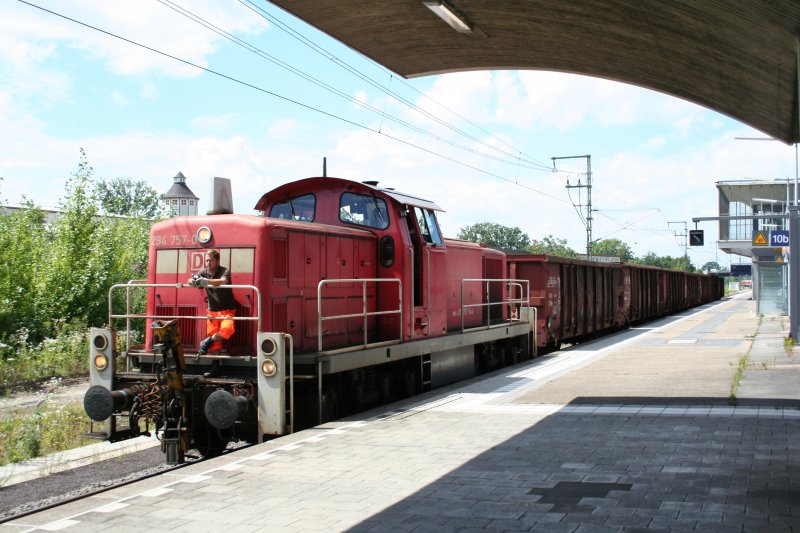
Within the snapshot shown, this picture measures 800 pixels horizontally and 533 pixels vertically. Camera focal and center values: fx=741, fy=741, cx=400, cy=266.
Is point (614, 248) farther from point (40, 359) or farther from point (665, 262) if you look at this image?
point (40, 359)

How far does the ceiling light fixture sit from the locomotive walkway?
440cm

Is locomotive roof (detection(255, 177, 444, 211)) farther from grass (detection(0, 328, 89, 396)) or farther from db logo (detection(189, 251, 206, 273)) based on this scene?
grass (detection(0, 328, 89, 396))

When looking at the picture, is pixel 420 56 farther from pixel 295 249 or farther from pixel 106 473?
pixel 106 473

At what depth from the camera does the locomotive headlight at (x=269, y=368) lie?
7922 mm

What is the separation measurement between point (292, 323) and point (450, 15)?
13.3 feet

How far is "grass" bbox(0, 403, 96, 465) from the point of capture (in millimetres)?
9273

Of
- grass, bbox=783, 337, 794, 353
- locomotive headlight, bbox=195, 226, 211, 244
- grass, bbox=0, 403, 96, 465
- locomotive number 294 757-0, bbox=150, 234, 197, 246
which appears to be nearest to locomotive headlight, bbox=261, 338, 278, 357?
locomotive headlight, bbox=195, 226, 211, 244

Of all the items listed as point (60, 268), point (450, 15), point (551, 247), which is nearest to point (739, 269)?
point (551, 247)

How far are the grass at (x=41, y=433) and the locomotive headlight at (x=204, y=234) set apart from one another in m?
3.35

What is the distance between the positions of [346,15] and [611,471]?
5207 mm

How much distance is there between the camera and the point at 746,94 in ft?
28.8

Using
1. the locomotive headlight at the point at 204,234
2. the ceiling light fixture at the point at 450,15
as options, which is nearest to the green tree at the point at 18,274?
the locomotive headlight at the point at 204,234

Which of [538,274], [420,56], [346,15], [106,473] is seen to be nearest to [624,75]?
[420,56]

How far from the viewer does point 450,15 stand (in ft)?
25.0
